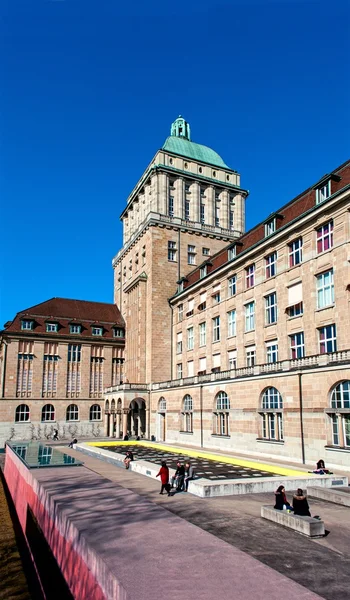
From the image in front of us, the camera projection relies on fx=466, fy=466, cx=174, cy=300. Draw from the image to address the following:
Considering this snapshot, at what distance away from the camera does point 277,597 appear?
7.74 meters

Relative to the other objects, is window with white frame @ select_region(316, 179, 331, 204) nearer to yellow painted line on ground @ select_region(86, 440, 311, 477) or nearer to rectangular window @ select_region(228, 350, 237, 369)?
rectangular window @ select_region(228, 350, 237, 369)

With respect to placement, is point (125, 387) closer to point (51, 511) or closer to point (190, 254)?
point (190, 254)

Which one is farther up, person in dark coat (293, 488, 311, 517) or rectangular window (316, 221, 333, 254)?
rectangular window (316, 221, 333, 254)

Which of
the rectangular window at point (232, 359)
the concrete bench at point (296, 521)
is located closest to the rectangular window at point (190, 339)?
the rectangular window at point (232, 359)

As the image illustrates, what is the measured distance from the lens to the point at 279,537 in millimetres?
13648

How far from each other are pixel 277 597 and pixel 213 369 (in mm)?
40666

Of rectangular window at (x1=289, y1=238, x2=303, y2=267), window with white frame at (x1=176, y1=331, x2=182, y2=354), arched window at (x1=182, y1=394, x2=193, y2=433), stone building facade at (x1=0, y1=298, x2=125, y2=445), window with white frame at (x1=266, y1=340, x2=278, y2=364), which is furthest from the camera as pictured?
stone building facade at (x1=0, y1=298, x2=125, y2=445)

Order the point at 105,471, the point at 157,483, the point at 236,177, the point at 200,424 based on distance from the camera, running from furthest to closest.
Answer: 1. the point at 236,177
2. the point at 200,424
3. the point at 105,471
4. the point at 157,483

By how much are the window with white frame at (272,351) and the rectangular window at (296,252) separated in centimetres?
658

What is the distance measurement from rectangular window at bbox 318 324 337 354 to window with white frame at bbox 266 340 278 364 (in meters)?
5.53

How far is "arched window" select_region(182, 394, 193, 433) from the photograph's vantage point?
4681 cm

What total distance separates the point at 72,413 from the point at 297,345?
4084 centimetres

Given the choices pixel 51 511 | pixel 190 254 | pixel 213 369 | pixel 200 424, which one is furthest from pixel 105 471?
pixel 190 254

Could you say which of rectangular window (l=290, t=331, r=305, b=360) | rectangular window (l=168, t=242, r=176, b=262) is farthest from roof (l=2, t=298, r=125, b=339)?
rectangular window (l=290, t=331, r=305, b=360)
